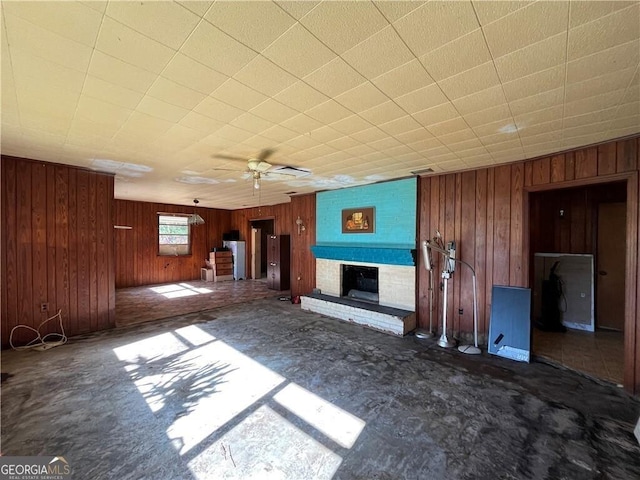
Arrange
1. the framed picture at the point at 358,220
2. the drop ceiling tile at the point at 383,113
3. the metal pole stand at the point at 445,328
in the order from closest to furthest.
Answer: the drop ceiling tile at the point at 383,113, the metal pole stand at the point at 445,328, the framed picture at the point at 358,220

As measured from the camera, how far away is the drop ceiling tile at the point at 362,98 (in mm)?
2012

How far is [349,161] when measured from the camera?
3.93 m

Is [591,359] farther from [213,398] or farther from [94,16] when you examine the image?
[94,16]

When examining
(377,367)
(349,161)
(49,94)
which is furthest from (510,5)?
(377,367)

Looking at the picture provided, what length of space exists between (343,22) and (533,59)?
1.25 meters

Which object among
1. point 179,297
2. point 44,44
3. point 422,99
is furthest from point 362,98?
point 179,297

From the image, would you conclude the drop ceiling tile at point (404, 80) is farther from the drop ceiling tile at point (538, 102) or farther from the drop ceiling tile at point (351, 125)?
the drop ceiling tile at point (538, 102)

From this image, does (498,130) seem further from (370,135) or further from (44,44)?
(44,44)

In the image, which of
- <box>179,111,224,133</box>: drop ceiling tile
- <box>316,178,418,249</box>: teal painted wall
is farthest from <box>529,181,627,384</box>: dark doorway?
<box>179,111,224,133</box>: drop ceiling tile

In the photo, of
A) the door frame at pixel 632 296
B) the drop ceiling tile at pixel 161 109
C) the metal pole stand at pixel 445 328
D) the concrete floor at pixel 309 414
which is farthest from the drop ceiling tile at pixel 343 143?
the door frame at pixel 632 296

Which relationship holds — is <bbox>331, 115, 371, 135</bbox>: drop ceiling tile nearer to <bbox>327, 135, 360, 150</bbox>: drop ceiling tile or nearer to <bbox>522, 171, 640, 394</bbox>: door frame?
<bbox>327, 135, 360, 150</bbox>: drop ceiling tile

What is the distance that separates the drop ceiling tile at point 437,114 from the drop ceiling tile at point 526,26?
0.68m

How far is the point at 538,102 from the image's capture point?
2.17 metres

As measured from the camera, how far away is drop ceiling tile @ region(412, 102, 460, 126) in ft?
7.51
